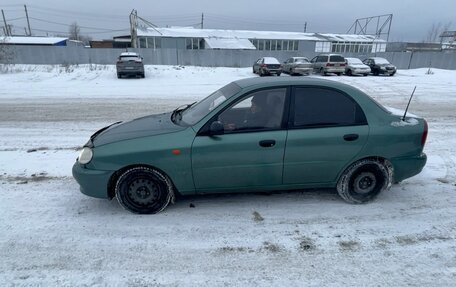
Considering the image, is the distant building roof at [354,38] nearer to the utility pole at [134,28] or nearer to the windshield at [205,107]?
the utility pole at [134,28]

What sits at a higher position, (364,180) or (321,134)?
(321,134)

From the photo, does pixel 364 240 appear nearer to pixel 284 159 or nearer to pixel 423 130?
pixel 284 159

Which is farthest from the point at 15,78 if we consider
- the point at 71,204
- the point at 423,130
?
the point at 423,130

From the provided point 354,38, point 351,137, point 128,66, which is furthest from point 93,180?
point 354,38

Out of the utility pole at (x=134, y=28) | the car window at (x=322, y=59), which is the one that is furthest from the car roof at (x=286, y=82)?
the utility pole at (x=134, y=28)

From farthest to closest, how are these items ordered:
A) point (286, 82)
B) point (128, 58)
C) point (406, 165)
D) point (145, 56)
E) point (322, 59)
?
1. point (145, 56)
2. point (322, 59)
3. point (128, 58)
4. point (406, 165)
5. point (286, 82)

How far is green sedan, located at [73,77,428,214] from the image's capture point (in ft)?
11.3

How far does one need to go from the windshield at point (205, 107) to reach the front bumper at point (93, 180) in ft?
3.73

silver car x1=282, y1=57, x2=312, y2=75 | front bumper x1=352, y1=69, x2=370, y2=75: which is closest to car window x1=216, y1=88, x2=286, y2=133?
silver car x1=282, y1=57, x2=312, y2=75

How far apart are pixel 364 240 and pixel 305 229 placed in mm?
608

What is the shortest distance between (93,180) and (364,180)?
3.38 m

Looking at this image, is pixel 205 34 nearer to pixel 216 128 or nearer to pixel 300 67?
pixel 300 67

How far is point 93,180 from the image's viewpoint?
346 centimetres

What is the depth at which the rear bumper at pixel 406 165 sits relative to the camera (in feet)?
12.5
